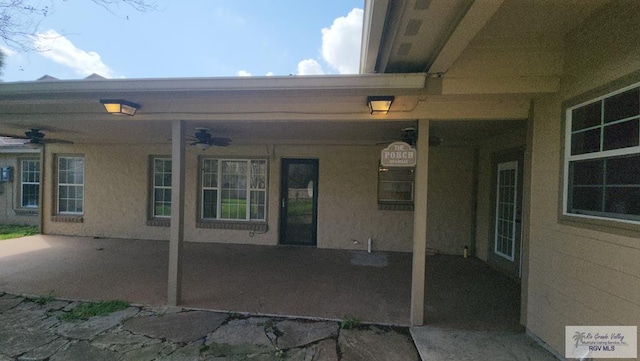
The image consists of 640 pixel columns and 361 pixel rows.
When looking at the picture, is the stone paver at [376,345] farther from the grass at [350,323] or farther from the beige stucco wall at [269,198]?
the beige stucco wall at [269,198]

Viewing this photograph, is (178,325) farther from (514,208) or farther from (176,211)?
(514,208)

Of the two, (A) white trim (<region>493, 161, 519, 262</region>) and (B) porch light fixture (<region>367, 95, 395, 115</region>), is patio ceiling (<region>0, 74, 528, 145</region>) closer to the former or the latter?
(B) porch light fixture (<region>367, 95, 395, 115</region>)

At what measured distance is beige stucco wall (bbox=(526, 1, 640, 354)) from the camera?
210 centimetres

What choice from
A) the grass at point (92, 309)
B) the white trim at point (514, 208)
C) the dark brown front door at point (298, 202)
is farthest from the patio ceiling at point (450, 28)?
the grass at point (92, 309)

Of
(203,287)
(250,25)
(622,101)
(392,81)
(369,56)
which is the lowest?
(203,287)

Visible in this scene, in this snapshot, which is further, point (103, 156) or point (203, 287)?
point (103, 156)

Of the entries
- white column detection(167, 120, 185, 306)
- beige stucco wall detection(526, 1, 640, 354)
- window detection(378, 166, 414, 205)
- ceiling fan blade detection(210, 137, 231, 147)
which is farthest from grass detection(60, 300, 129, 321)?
window detection(378, 166, 414, 205)

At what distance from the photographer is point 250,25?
32.8 feet

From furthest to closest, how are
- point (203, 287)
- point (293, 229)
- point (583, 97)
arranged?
point (293, 229), point (203, 287), point (583, 97)

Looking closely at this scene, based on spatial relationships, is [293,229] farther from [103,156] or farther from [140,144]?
[103,156]

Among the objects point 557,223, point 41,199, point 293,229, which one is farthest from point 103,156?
point 557,223

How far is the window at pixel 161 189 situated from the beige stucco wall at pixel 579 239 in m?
7.60

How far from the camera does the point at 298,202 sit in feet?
21.9

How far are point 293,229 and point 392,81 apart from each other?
4.70 m
